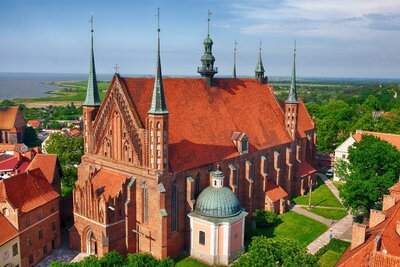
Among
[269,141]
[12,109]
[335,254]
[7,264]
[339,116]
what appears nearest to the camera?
[7,264]

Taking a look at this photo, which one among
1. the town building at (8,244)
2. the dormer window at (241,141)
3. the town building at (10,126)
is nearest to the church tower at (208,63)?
the dormer window at (241,141)

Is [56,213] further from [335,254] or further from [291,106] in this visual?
[291,106]

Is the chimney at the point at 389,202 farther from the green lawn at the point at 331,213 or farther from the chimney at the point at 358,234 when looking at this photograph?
the green lawn at the point at 331,213

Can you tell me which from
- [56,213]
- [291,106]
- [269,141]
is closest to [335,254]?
[269,141]

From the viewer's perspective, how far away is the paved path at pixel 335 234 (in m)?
42.6

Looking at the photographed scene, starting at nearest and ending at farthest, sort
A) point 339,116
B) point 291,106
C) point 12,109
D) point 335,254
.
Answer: point 335,254 < point 291,106 < point 339,116 < point 12,109

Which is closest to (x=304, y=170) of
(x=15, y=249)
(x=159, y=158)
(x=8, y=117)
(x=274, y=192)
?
(x=274, y=192)

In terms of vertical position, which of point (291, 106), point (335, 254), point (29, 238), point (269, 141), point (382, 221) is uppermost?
point (291, 106)

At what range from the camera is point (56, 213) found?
41969 mm

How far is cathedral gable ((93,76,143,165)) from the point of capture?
124ft

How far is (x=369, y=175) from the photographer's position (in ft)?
150

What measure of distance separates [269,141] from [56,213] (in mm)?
29227

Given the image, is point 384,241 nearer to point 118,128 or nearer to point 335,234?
point 335,234

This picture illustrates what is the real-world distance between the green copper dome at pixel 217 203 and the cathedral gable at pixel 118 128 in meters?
7.84
